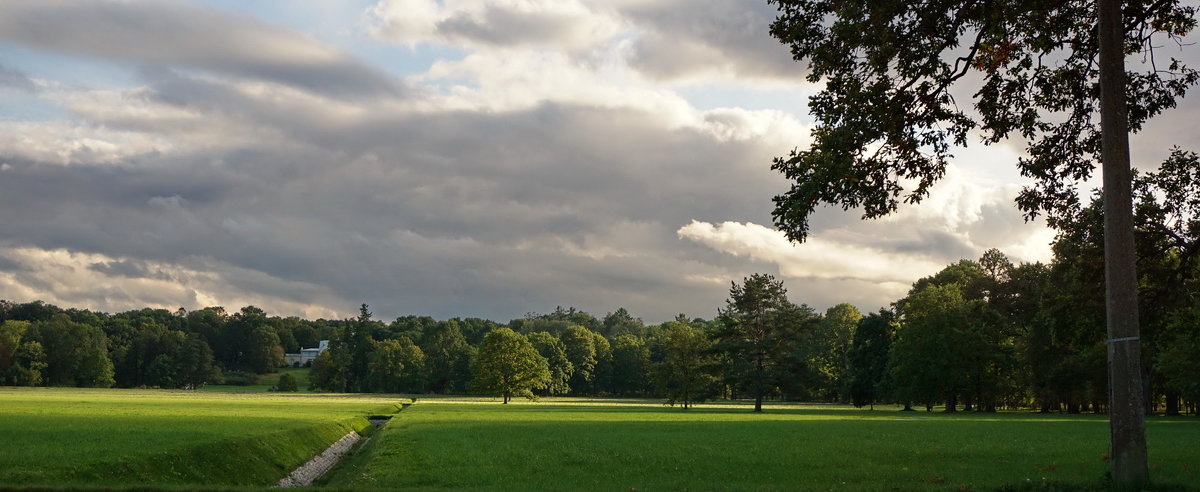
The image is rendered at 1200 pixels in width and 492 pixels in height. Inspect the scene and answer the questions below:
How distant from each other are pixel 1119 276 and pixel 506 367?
364 ft

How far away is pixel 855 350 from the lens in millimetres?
110688

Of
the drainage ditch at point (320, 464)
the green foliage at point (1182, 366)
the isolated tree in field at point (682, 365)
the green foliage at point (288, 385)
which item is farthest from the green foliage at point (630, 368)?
the drainage ditch at point (320, 464)

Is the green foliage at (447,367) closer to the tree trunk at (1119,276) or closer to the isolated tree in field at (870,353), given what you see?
the isolated tree in field at (870,353)

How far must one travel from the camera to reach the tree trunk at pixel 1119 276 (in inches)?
695

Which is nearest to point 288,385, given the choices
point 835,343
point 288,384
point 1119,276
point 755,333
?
point 288,384

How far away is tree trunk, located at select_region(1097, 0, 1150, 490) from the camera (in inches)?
695

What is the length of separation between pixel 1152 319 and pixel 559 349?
154162 mm

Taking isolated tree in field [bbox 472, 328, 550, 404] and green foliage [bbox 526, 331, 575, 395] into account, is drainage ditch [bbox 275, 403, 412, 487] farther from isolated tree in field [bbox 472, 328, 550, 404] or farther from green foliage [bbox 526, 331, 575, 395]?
green foliage [bbox 526, 331, 575, 395]

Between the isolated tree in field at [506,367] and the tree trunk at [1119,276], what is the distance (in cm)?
10924

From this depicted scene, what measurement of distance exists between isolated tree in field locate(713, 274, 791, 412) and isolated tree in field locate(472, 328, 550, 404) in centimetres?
3862

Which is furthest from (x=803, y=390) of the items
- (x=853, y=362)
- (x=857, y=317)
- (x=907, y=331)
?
(x=857, y=317)

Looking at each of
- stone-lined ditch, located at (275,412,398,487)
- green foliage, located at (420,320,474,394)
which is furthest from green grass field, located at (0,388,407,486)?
green foliage, located at (420,320,474,394)

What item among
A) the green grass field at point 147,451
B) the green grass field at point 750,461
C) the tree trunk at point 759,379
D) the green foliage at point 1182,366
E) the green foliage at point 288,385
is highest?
the green foliage at point 1182,366

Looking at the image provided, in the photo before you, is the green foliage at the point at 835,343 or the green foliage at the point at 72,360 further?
the green foliage at the point at 72,360
